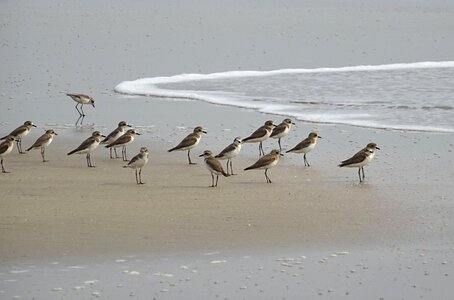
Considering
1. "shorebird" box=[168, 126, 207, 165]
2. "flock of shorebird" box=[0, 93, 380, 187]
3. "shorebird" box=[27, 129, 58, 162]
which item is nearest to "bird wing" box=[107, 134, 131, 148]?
"flock of shorebird" box=[0, 93, 380, 187]

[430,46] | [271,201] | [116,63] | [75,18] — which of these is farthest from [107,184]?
[75,18]

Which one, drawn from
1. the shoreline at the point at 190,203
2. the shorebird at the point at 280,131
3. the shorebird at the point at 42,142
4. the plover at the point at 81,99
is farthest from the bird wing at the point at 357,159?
the plover at the point at 81,99

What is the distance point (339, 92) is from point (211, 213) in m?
9.85

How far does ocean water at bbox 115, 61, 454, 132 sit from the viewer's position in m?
17.2

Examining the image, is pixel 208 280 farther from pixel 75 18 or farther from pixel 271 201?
pixel 75 18

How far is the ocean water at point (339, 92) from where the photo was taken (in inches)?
678

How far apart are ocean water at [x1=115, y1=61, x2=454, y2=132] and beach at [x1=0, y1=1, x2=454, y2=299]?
57 centimetres

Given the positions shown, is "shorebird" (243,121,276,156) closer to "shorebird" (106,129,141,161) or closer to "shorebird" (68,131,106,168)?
"shorebird" (106,129,141,161)

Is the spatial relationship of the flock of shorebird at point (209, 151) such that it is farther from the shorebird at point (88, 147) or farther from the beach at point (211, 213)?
the beach at point (211, 213)

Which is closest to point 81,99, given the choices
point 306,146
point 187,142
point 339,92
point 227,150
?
point 187,142

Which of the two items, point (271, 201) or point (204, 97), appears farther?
point (204, 97)

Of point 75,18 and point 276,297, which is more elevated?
point 75,18

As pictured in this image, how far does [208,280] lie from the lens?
896 cm

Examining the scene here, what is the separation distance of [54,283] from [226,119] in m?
8.48
